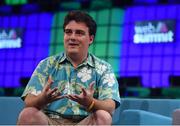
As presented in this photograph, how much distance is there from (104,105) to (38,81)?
1.46ft

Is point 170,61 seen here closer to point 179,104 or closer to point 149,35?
point 149,35

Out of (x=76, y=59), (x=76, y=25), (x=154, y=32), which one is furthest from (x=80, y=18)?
(x=154, y=32)

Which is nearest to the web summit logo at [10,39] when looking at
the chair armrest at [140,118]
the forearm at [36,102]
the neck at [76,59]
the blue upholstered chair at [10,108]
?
the blue upholstered chair at [10,108]

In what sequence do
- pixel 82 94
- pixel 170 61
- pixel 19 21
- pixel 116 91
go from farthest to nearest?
pixel 19 21 < pixel 170 61 < pixel 116 91 < pixel 82 94

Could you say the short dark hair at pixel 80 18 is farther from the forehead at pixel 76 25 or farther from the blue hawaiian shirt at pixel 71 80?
the blue hawaiian shirt at pixel 71 80

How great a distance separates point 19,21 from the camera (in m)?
15.0

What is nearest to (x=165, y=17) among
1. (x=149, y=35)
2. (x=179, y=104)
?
(x=149, y=35)

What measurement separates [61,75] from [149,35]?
1007cm

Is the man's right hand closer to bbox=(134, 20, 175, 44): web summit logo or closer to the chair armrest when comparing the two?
the chair armrest

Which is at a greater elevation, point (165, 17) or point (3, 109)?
point (165, 17)

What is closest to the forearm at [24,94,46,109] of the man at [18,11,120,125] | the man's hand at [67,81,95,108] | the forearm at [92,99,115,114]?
the man at [18,11,120,125]

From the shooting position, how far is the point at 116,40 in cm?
1345

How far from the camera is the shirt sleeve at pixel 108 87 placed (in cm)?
279

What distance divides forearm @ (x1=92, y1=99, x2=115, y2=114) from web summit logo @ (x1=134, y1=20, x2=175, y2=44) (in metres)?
9.96
